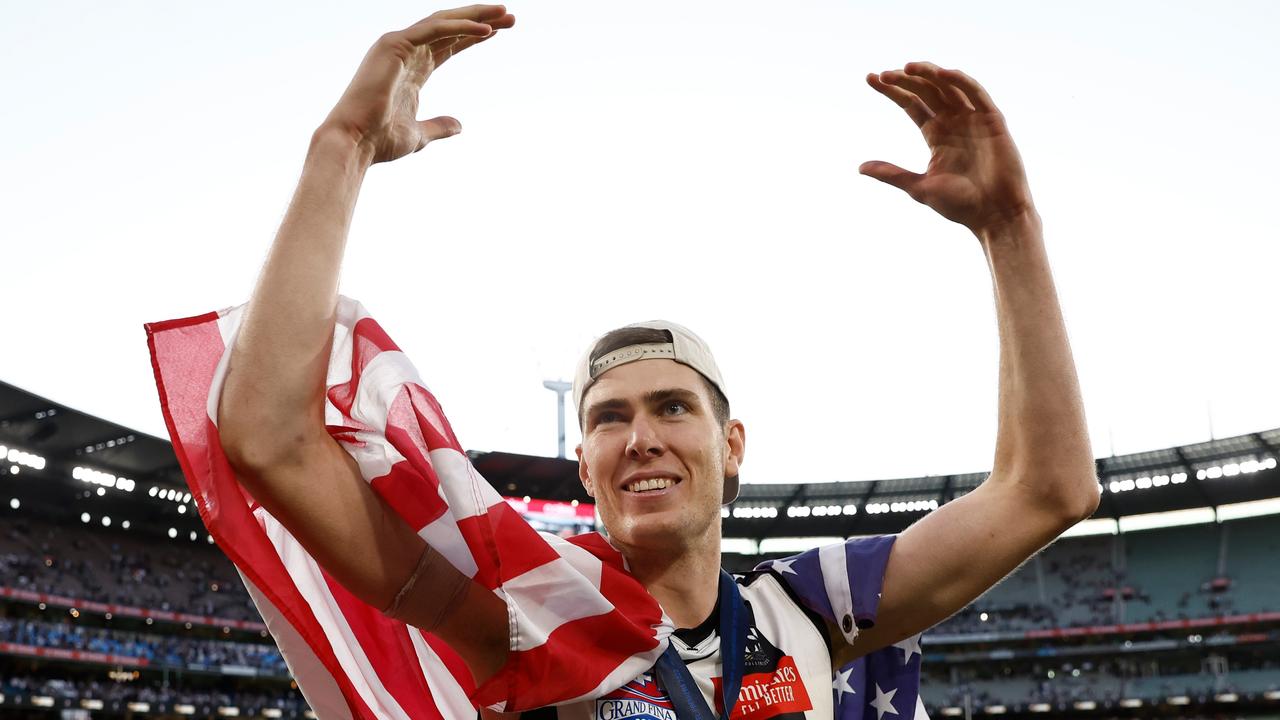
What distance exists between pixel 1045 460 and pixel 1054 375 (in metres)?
0.20

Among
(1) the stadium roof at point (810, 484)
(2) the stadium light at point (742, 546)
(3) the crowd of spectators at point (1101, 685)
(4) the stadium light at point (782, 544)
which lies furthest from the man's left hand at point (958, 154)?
(4) the stadium light at point (782, 544)

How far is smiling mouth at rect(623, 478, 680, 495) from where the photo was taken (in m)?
2.39

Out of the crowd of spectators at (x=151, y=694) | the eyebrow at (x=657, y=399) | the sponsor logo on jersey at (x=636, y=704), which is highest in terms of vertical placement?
the eyebrow at (x=657, y=399)

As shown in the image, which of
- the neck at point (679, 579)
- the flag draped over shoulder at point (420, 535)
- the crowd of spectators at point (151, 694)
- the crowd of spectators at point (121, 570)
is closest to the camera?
the flag draped over shoulder at point (420, 535)

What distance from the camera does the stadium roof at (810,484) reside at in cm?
3862

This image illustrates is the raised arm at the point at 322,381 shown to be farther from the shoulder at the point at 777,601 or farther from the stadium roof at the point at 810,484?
the stadium roof at the point at 810,484

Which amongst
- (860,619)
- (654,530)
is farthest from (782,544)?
(654,530)

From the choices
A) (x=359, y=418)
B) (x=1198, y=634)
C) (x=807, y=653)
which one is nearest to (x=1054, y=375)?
(x=807, y=653)

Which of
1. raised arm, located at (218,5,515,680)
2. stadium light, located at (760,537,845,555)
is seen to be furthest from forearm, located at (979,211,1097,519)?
stadium light, located at (760,537,845,555)

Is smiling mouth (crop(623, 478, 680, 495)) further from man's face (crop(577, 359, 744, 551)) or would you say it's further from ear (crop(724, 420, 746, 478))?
ear (crop(724, 420, 746, 478))

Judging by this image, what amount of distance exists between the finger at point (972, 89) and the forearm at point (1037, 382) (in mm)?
282

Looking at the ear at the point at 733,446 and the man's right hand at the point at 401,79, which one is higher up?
the man's right hand at the point at 401,79

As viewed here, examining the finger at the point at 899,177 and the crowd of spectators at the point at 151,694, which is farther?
the crowd of spectators at the point at 151,694

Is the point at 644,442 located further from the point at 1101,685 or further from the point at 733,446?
the point at 1101,685
